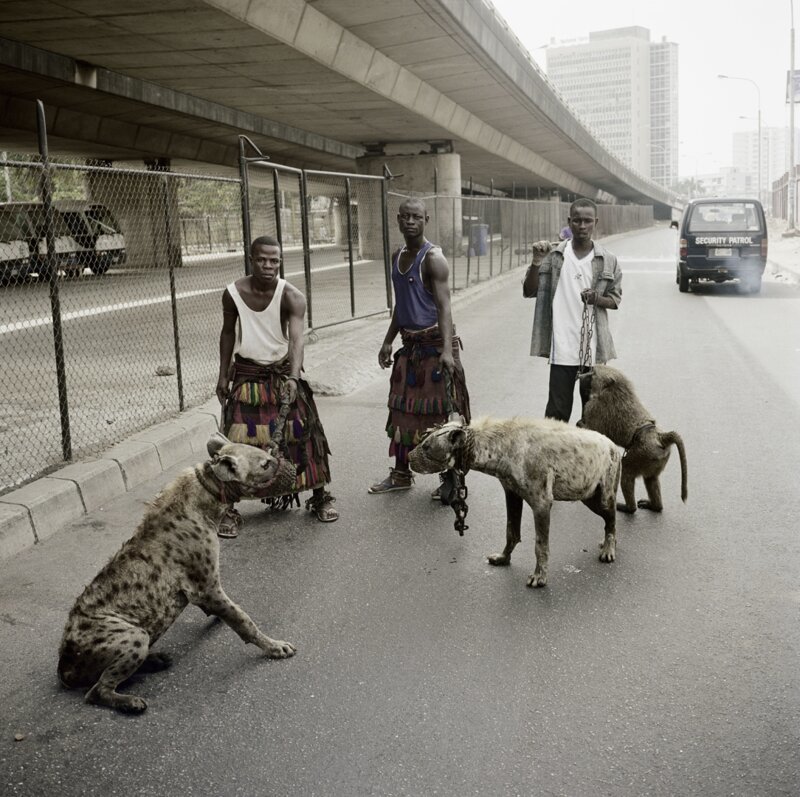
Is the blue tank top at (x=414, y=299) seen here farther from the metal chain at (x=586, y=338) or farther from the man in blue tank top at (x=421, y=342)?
the metal chain at (x=586, y=338)

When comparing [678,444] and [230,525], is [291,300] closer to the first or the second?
[230,525]

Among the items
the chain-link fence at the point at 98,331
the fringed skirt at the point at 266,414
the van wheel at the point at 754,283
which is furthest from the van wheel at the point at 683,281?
the fringed skirt at the point at 266,414

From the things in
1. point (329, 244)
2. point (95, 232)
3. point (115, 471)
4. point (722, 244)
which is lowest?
point (115, 471)

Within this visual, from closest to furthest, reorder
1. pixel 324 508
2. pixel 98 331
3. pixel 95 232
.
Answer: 1. pixel 324 508
2. pixel 98 331
3. pixel 95 232

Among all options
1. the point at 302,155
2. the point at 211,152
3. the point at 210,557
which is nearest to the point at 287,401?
the point at 210,557

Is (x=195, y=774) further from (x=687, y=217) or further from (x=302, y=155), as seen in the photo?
(x=302, y=155)

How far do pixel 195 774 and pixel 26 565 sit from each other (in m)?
2.41

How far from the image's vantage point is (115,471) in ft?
20.4

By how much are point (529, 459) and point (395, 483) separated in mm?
1892

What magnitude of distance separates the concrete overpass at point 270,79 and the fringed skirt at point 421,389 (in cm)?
901

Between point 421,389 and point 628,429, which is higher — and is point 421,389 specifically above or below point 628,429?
above

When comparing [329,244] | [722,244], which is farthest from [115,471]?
[329,244]

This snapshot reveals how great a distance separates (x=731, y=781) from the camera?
2930 mm

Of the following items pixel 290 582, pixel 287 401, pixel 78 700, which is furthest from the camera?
pixel 287 401
